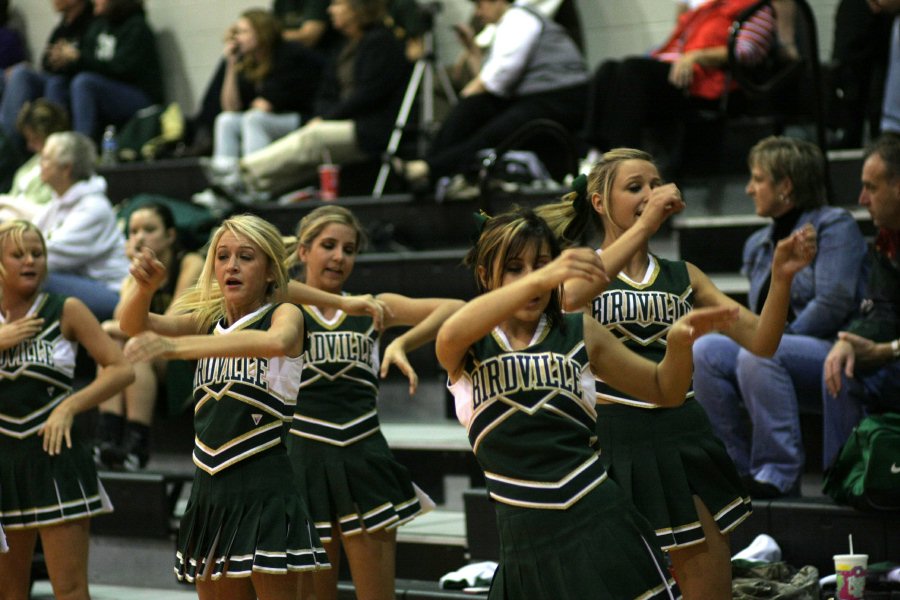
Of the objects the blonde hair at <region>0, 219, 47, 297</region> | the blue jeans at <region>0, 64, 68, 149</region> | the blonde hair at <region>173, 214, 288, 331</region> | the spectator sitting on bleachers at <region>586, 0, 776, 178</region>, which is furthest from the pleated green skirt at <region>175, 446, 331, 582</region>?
the blue jeans at <region>0, 64, 68, 149</region>

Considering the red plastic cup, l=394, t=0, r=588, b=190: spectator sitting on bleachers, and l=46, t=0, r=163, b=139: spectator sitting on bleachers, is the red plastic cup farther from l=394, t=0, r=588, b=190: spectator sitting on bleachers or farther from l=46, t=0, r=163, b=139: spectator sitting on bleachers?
l=46, t=0, r=163, b=139: spectator sitting on bleachers

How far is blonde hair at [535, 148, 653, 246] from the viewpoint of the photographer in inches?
150

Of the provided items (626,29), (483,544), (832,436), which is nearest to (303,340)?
(483,544)

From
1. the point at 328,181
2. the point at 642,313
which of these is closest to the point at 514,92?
the point at 328,181

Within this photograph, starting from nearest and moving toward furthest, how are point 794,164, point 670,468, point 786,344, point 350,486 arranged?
point 670,468, point 350,486, point 786,344, point 794,164

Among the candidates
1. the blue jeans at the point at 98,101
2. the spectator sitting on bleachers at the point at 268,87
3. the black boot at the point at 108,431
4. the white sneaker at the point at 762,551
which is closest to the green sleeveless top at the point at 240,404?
the white sneaker at the point at 762,551

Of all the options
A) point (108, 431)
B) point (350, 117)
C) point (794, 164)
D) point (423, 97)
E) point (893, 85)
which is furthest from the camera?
point (423, 97)

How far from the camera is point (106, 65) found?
388 inches

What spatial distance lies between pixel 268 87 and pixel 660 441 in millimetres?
5716

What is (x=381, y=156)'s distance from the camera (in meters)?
8.30

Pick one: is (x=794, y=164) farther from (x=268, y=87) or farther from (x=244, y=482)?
(x=268, y=87)

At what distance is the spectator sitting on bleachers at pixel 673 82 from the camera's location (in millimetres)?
6773

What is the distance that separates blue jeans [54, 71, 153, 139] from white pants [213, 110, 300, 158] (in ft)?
4.30

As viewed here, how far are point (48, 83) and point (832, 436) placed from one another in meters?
7.18
